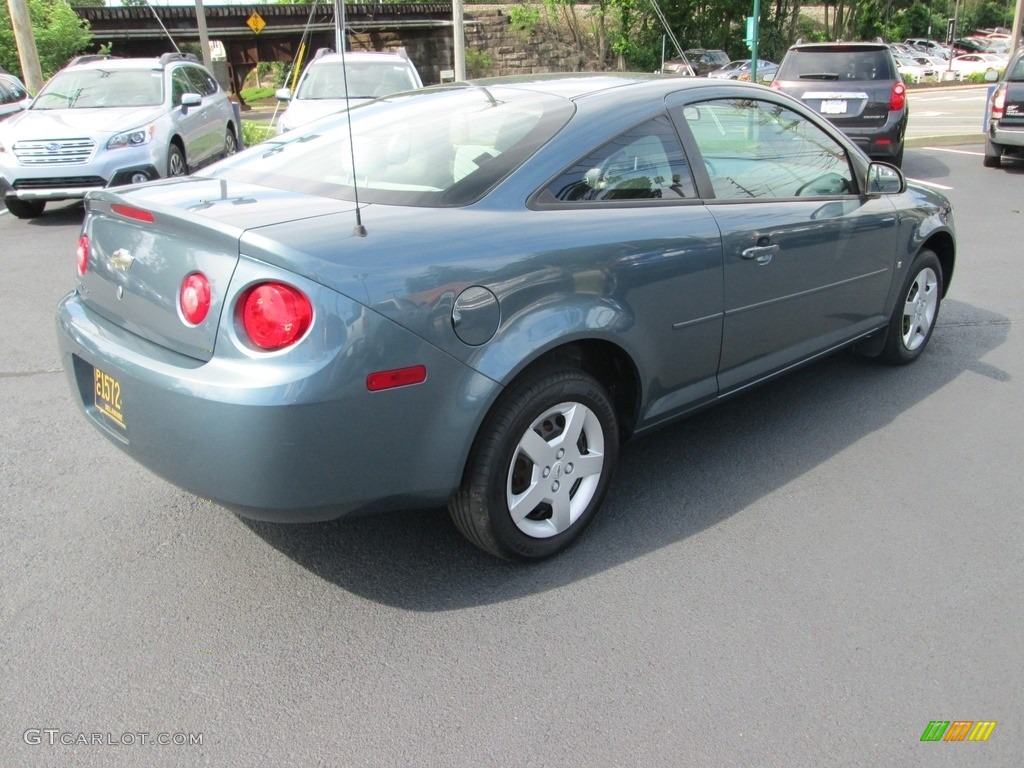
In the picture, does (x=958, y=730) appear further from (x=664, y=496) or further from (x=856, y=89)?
(x=856, y=89)

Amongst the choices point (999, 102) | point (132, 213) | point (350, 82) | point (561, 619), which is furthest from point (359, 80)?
point (561, 619)

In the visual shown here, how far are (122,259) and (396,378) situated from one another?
3.43 feet

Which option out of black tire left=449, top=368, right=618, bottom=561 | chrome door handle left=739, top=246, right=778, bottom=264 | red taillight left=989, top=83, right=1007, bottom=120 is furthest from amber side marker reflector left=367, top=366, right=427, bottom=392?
red taillight left=989, top=83, right=1007, bottom=120

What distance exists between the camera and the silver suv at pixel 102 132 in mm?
9188

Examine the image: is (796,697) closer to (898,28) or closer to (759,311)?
(759,311)

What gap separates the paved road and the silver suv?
600 cm

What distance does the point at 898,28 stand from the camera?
5659cm

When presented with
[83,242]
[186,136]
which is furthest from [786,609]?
[186,136]

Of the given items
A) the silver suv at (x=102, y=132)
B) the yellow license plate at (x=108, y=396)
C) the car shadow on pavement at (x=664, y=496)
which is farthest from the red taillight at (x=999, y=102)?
the yellow license plate at (x=108, y=396)

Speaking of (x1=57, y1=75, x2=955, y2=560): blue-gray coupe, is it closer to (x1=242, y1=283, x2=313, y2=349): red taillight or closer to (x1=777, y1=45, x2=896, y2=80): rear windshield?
(x1=242, y1=283, x2=313, y2=349): red taillight

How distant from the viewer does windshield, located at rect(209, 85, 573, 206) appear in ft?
9.76

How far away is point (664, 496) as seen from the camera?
3.58 meters

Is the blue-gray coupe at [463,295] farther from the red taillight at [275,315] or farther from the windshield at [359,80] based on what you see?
the windshield at [359,80]

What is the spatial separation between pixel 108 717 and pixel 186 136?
9.44 metres
